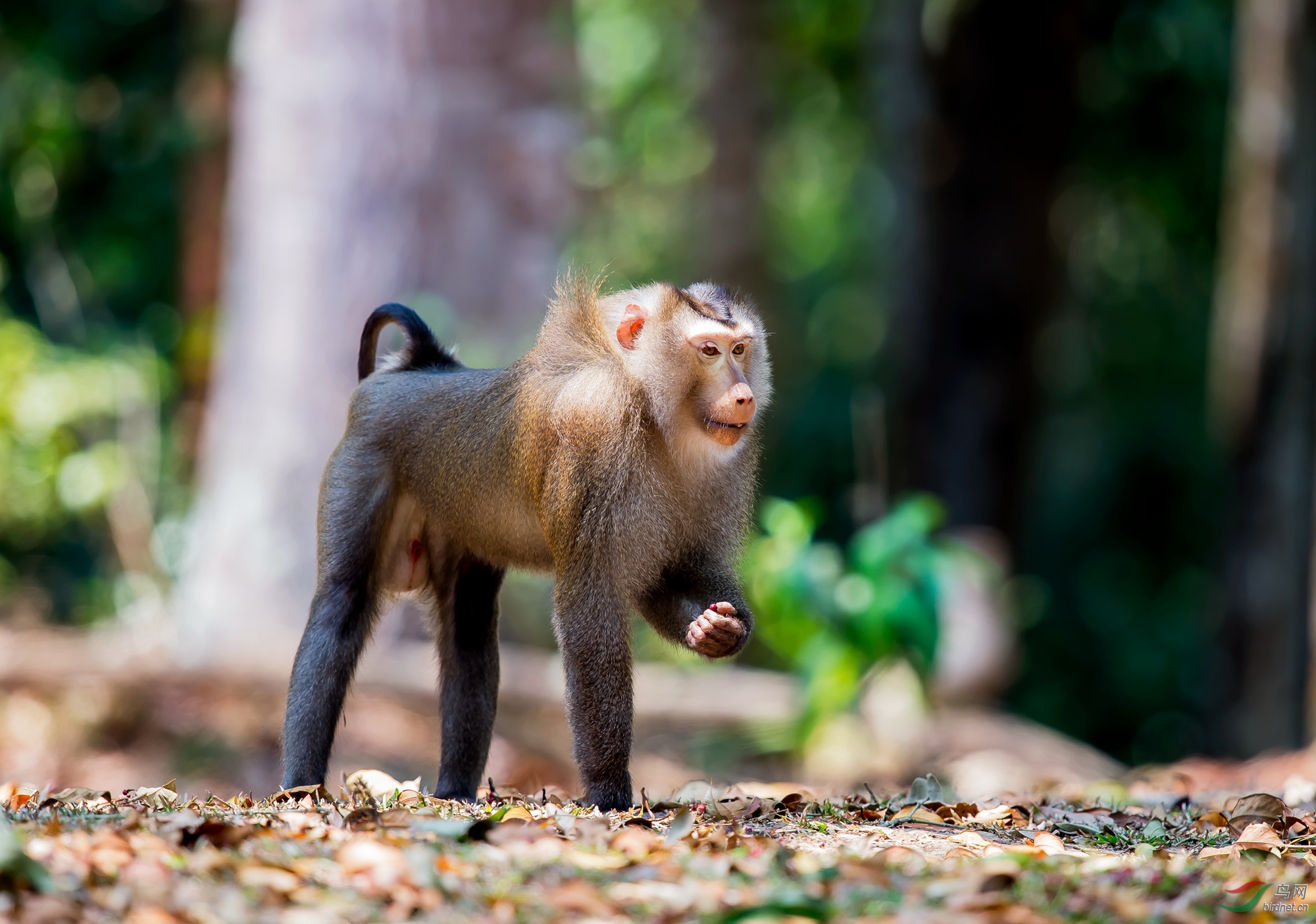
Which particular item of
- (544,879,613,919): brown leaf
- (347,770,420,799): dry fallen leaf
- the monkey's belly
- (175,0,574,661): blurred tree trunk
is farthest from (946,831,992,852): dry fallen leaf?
(175,0,574,661): blurred tree trunk

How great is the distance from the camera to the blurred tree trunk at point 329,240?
1044 centimetres

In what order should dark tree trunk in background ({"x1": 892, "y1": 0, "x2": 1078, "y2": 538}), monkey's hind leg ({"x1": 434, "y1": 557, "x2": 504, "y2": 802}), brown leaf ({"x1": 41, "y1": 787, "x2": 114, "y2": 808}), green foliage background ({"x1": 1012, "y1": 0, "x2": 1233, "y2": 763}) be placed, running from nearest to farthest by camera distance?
brown leaf ({"x1": 41, "y1": 787, "x2": 114, "y2": 808}) < monkey's hind leg ({"x1": 434, "y1": 557, "x2": 504, "y2": 802}) < dark tree trunk in background ({"x1": 892, "y1": 0, "x2": 1078, "y2": 538}) < green foliage background ({"x1": 1012, "y1": 0, "x2": 1233, "y2": 763})

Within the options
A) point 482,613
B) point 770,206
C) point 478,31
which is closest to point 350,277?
point 478,31

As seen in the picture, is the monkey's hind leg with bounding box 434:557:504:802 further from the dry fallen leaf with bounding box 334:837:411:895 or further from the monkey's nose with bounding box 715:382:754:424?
the dry fallen leaf with bounding box 334:837:411:895

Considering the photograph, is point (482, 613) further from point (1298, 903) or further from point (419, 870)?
point (1298, 903)

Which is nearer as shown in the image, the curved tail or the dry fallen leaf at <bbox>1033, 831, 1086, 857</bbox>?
the dry fallen leaf at <bbox>1033, 831, 1086, 857</bbox>

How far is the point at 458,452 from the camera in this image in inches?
219

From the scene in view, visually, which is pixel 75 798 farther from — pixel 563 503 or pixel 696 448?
pixel 696 448

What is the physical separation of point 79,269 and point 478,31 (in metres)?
6.61

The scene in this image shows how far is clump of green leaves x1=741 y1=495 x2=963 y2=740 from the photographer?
8.62m

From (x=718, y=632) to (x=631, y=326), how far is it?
1.13 m

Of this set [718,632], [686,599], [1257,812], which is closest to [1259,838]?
[1257,812]

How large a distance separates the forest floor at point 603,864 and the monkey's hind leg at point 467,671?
79 centimetres

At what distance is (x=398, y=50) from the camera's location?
10734 millimetres
